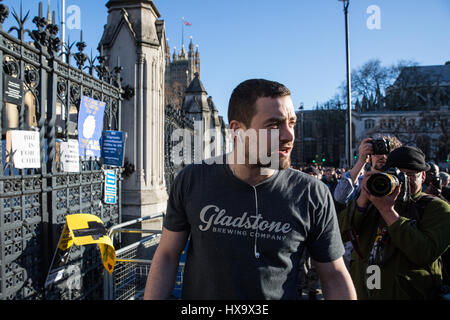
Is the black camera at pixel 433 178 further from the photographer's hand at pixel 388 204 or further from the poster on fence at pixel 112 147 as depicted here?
the poster on fence at pixel 112 147

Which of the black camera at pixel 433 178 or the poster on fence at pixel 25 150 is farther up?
the poster on fence at pixel 25 150

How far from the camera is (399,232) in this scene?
2.30 meters

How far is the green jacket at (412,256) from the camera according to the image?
2275 millimetres

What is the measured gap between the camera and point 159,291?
70.3 inches

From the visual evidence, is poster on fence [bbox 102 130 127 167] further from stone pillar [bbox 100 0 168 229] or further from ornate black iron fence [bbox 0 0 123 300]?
stone pillar [bbox 100 0 168 229]

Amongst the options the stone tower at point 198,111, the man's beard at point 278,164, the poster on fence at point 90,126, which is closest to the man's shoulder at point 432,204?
the man's beard at point 278,164

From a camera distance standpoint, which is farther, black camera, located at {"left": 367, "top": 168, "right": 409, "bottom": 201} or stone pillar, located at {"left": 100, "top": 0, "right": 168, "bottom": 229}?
stone pillar, located at {"left": 100, "top": 0, "right": 168, "bottom": 229}

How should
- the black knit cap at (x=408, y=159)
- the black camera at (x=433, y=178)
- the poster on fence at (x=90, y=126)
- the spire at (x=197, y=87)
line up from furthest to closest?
the spire at (x=197, y=87) → the black camera at (x=433, y=178) → the poster on fence at (x=90, y=126) → the black knit cap at (x=408, y=159)

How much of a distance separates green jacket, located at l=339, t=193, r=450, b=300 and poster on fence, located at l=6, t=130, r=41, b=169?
11.2 ft

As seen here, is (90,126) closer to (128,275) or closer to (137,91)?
(137,91)

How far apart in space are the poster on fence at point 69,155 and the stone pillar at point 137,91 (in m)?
1.93

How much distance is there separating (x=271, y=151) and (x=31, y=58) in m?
3.45

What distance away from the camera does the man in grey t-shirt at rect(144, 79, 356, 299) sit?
1.67m

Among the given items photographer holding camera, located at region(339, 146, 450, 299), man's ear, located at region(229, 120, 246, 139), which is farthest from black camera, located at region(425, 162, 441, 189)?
man's ear, located at region(229, 120, 246, 139)
